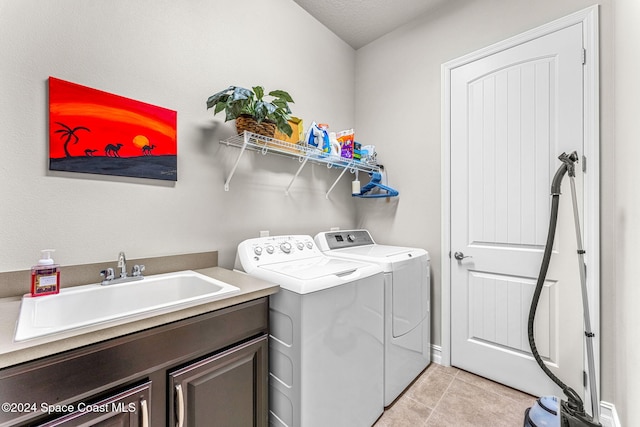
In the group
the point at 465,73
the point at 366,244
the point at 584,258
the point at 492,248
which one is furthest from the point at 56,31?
the point at 584,258

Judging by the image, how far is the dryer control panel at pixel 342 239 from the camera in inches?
85.6

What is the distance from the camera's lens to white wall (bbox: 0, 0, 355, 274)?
1143mm

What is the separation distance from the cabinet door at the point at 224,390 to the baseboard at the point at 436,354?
5.09ft

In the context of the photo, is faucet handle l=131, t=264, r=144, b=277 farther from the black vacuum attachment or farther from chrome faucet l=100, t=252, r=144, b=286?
the black vacuum attachment

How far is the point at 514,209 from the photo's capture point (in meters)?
1.93

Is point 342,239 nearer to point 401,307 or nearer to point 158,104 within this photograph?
point 401,307

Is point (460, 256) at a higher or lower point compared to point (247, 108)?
lower

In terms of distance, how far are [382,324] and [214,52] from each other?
1.97 meters

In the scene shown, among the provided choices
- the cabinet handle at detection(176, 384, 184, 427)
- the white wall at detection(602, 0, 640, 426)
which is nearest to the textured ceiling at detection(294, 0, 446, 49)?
the white wall at detection(602, 0, 640, 426)

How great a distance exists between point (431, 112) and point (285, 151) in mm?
1325

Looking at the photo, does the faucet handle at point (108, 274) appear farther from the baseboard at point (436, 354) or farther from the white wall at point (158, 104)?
the baseboard at point (436, 354)

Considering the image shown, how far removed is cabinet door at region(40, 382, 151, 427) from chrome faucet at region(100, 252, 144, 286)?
0.57m

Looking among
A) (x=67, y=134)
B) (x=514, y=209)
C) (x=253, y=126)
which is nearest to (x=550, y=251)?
(x=514, y=209)

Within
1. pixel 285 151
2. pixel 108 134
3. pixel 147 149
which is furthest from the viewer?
pixel 285 151
